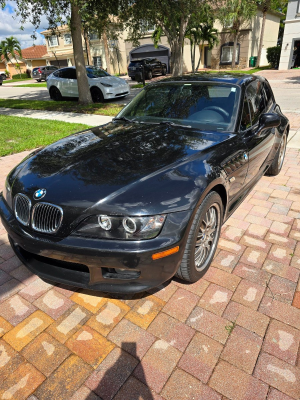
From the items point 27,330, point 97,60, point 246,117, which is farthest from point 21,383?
point 97,60

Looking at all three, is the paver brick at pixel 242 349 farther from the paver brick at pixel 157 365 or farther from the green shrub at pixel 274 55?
the green shrub at pixel 274 55

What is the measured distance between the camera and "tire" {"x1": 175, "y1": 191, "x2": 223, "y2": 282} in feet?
7.38

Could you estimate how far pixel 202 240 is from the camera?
2566 millimetres

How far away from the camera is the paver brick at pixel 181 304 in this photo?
231cm

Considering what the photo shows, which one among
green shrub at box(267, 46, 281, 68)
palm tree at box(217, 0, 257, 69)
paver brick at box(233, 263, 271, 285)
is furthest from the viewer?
green shrub at box(267, 46, 281, 68)

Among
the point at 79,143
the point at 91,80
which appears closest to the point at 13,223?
the point at 79,143

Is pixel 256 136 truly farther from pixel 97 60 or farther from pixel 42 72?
pixel 97 60

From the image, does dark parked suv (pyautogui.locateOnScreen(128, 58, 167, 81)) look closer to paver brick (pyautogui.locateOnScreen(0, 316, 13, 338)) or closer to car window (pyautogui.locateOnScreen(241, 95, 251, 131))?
car window (pyautogui.locateOnScreen(241, 95, 251, 131))

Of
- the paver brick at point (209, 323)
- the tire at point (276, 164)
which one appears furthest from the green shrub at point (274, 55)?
the paver brick at point (209, 323)

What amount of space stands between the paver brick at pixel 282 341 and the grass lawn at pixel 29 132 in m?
6.30

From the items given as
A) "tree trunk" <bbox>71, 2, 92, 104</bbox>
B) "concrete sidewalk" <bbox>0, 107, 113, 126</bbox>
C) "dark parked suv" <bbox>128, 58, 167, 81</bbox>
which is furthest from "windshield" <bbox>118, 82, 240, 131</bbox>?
"dark parked suv" <bbox>128, 58, 167, 81</bbox>

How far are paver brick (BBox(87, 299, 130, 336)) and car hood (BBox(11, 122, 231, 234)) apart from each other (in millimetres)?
871

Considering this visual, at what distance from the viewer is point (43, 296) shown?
254 cm

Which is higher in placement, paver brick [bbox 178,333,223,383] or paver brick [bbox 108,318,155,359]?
paver brick [bbox 108,318,155,359]
